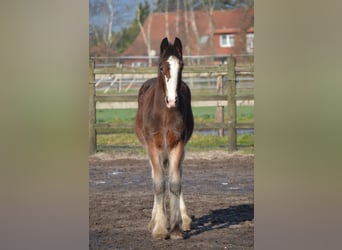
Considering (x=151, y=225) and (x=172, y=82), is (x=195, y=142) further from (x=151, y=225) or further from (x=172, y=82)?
(x=172, y=82)

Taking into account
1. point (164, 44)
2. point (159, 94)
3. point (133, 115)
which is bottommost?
point (133, 115)

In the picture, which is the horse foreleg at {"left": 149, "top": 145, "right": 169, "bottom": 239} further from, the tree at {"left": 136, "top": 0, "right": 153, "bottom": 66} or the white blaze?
the tree at {"left": 136, "top": 0, "right": 153, "bottom": 66}

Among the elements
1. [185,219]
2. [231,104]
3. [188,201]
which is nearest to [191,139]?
[231,104]

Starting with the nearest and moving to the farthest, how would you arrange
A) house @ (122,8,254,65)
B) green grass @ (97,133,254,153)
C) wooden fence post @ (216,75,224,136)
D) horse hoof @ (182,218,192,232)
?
house @ (122,8,254,65) < horse hoof @ (182,218,192,232) < green grass @ (97,133,254,153) < wooden fence post @ (216,75,224,136)

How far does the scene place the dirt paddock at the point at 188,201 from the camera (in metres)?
2.69

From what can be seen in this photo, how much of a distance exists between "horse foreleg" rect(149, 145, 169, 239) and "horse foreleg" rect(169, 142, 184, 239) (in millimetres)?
50

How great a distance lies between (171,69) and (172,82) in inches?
2.6

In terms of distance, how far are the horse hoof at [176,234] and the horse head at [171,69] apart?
0.72 meters

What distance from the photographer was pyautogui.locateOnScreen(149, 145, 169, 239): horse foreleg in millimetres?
2840

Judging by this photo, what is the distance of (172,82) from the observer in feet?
8.04

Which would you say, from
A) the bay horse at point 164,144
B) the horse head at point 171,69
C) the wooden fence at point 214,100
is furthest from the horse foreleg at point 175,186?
the wooden fence at point 214,100

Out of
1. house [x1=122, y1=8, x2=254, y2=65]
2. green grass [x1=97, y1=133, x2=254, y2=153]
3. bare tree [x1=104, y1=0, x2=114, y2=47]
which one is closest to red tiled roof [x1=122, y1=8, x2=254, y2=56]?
house [x1=122, y1=8, x2=254, y2=65]
